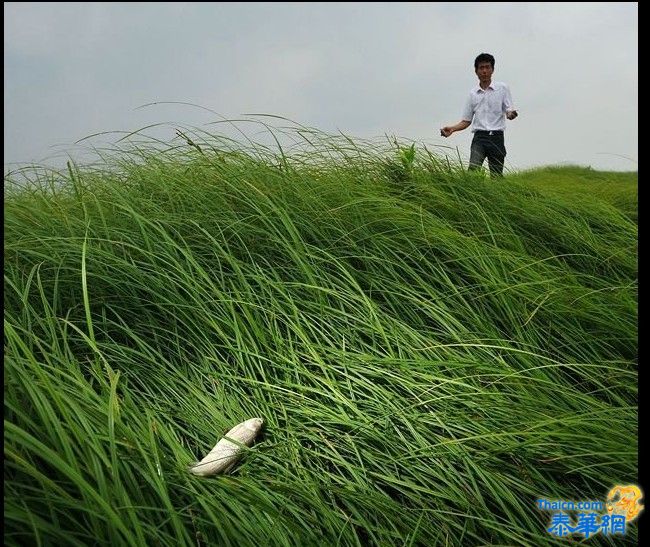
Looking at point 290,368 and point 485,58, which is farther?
point 485,58

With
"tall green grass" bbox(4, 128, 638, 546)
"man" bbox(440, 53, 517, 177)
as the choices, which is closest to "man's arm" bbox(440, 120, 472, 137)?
"man" bbox(440, 53, 517, 177)

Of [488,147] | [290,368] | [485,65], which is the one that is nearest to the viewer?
[290,368]

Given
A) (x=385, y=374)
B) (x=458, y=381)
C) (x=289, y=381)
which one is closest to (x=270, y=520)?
(x=289, y=381)

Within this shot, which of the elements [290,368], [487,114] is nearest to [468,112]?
[487,114]

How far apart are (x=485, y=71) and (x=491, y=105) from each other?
0.99 feet

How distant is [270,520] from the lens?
1277 mm

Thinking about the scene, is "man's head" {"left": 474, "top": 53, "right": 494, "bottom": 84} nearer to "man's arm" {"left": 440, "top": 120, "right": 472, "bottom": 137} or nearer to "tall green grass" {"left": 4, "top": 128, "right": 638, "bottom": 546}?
"man's arm" {"left": 440, "top": 120, "right": 472, "bottom": 137}

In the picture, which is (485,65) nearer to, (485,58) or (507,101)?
(485,58)

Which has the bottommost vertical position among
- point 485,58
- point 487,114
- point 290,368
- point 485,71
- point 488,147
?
point 290,368

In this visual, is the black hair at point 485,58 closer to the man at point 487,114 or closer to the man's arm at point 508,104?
the man at point 487,114

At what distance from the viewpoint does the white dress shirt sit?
525 centimetres

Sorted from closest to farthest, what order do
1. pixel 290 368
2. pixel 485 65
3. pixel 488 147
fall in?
pixel 290 368 < pixel 485 65 < pixel 488 147

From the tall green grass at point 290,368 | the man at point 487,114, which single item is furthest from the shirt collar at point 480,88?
the tall green grass at point 290,368

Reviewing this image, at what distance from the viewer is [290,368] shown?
1.74m
